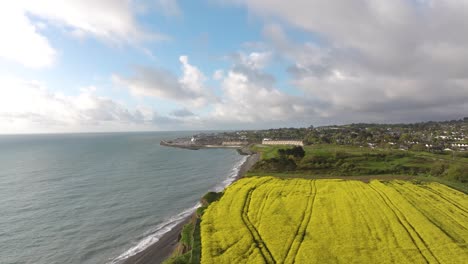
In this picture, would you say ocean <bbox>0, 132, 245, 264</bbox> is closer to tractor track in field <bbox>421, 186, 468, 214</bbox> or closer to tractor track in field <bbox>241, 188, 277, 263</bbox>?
tractor track in field <bbox>241, 188, 277, 263</bbox>

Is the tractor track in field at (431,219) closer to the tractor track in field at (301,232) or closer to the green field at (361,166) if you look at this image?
the tractor track in field at (301,232)

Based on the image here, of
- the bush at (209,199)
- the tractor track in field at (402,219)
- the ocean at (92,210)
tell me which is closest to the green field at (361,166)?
the ocean at (92,210)

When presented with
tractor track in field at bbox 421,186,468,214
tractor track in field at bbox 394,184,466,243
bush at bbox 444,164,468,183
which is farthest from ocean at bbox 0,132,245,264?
bush at bbox 444,164,468,183

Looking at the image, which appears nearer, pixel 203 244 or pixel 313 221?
pixel 203 244

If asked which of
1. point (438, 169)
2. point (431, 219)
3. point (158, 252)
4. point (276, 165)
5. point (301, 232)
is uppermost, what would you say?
point (276, 165)

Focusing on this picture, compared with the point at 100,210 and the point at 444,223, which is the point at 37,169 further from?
the point at 444,223

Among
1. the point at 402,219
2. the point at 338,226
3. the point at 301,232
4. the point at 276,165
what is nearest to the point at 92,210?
the point at 301,232

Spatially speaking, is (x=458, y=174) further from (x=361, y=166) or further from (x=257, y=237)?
(x=257, y=237)

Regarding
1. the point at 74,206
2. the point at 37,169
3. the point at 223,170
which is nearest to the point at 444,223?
the point at 74,206
